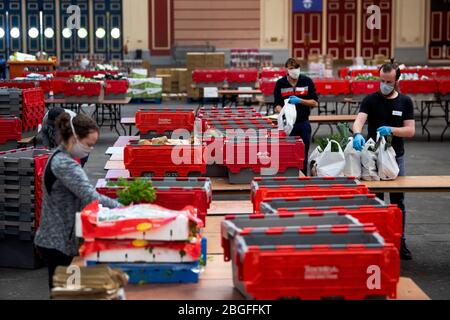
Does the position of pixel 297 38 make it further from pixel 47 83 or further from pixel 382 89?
pixel 382 89

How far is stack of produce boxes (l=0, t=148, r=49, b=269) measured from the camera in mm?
9349

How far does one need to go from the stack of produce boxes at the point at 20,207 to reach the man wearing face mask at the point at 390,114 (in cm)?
321

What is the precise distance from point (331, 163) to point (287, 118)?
2832 millimetres

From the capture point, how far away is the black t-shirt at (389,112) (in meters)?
9.57

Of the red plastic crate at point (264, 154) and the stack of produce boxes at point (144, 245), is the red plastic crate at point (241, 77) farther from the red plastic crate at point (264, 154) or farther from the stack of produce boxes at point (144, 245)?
the stack of produce boxes at point (144, 245)

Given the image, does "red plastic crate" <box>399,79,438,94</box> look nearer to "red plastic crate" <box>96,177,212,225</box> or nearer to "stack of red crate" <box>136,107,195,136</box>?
"stack of red crate" <box>136,107,195,136</box>

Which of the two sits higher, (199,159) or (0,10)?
(0,10)

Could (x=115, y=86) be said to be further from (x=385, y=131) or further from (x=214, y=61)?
(x=385, y=131)

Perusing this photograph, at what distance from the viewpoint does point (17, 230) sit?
31.1 feet

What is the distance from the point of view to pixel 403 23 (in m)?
41.0

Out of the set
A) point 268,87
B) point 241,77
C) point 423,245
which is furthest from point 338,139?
point 241,77

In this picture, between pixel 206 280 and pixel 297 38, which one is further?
pixel 297 38
